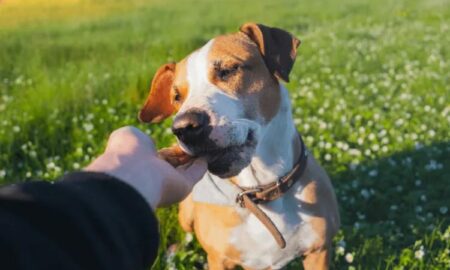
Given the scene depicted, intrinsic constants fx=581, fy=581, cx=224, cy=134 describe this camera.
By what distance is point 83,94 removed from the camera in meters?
7.95

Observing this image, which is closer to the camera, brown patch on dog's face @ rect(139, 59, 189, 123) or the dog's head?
the dog's head

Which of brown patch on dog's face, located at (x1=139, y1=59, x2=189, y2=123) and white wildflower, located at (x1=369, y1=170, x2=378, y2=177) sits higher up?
brown patch on dog's face, located at (x1=139, y1=59, x2=189, y2=123)

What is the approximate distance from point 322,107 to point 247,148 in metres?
4.57

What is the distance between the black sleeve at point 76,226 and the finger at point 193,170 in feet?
2.56

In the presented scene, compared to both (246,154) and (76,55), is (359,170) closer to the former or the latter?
(246,154)

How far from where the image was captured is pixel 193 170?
2.71 metres

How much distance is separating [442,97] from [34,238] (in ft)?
23.6

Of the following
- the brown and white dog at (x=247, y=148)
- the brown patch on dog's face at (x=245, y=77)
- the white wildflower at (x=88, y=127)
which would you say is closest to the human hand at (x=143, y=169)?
the brown and white dog at (x=247, y=148)

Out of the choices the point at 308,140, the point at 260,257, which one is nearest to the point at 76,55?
the point at 308,140

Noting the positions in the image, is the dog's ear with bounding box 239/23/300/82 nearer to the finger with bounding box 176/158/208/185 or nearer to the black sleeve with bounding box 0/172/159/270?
the finger with bounding box 176/158/208/185

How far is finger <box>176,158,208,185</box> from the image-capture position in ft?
8.54

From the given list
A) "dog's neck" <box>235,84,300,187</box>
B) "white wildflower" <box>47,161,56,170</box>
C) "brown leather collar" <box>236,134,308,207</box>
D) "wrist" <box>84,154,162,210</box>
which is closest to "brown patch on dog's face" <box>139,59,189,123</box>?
"dog's neck" <box>235,84,300,187</box>

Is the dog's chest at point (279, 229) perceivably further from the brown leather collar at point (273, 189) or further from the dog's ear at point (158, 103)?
the dog's ear at point (158, 103)

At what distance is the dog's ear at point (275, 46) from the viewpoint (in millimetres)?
3602
